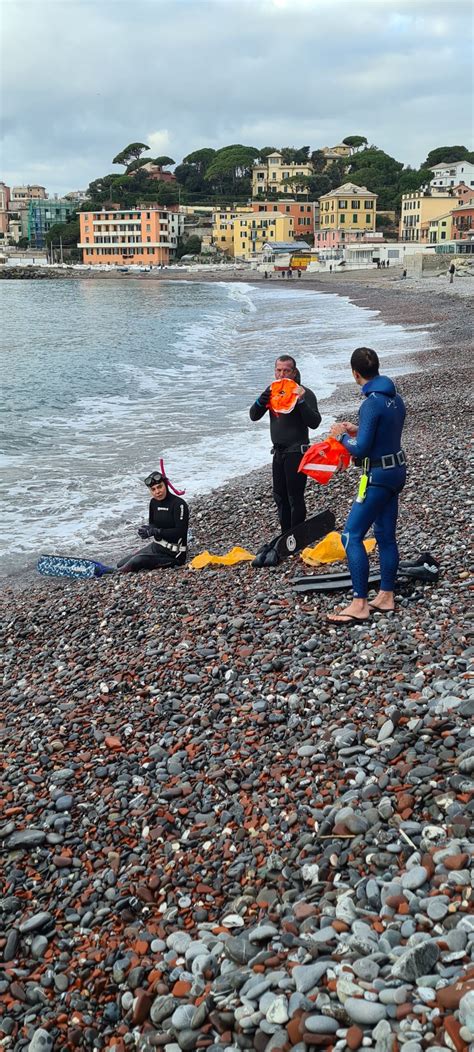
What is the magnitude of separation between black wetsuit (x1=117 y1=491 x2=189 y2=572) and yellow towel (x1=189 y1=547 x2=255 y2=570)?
231 mm

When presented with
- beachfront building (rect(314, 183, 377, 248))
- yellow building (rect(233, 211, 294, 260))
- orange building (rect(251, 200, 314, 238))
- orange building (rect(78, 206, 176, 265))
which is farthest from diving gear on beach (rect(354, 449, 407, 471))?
orange building (rect(78, 206, 176, 265))

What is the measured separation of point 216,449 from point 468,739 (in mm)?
12619

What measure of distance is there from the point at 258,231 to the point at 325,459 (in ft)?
500

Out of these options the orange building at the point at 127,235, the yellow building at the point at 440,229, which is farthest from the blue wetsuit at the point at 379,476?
the orange building at the point at 127,235

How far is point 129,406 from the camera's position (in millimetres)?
23922

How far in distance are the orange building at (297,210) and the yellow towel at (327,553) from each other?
15662 centimetres

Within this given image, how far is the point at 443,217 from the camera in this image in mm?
113562

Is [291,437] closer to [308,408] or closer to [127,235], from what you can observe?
[308,408]

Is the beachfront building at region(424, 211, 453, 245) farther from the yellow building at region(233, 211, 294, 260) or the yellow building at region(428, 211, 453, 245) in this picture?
the yellow building at region(233, 211, 294, 260)

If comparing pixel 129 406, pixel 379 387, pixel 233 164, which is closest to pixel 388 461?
pixel 379 387

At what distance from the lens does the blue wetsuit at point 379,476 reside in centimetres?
615

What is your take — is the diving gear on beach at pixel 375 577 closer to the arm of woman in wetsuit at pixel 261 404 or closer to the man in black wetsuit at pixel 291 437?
the man in black wetsuit at pixel 291 437

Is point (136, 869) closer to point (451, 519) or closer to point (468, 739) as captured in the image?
point (468, 739)

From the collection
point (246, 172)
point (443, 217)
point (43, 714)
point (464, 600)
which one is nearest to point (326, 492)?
point (464, 600)
